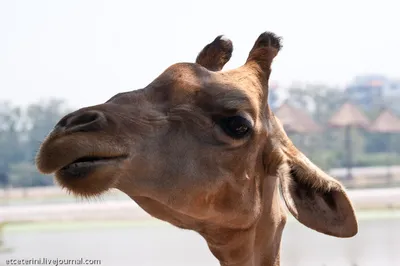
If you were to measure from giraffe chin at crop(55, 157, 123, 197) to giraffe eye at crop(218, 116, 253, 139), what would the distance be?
2.63 ft

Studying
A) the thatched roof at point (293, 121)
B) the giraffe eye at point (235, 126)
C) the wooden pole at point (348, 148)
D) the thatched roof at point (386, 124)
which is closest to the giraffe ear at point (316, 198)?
the giraffe eye at point (235, 126)

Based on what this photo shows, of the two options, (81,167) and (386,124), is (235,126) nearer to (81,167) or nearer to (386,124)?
(81,167)

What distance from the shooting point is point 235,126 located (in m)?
4.64

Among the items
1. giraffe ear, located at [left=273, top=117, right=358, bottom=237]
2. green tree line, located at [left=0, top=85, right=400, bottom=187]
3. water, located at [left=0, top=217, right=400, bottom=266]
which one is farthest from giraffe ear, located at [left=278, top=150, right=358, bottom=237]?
green tree line, located at [left=0, top=85, right=400, bottom=187]

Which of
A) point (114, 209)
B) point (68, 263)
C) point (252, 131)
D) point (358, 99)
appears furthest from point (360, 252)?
point (358, 99)

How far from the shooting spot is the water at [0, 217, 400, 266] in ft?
59.3

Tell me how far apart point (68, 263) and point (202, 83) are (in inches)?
324

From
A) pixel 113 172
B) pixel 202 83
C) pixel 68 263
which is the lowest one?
pixel 68 263

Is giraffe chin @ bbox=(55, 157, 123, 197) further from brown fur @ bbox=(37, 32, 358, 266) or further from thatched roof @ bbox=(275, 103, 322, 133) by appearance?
thatched roof @ bbox=(275, 103, 322, 133)

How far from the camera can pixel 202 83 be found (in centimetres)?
463

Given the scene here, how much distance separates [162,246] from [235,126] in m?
16.5

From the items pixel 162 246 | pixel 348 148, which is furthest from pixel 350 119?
pixel 162 246

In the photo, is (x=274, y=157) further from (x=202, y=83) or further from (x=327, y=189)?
(x=202, y=83)

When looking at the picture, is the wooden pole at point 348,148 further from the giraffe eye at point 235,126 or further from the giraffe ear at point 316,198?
the giraffe eye at point 235,126
